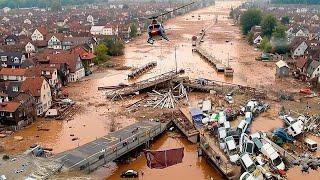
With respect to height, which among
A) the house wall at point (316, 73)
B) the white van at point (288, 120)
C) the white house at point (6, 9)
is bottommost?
the white van at point (288, 120)

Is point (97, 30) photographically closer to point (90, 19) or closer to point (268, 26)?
point (90, 19)

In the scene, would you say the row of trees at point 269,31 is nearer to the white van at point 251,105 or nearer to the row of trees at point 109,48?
the row of trees at point 109,48

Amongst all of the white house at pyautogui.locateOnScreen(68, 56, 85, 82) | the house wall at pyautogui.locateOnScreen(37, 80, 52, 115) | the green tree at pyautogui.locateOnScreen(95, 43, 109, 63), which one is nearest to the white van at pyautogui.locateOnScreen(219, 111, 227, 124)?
the house wall at pyautogui.locateOnScreen(37, 80, 52, 115)

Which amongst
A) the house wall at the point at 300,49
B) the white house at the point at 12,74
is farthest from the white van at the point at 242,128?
the house wall at the point at 300,49

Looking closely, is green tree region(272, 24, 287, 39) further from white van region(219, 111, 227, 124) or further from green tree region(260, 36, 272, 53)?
white van region(219, 111, 227, 124)

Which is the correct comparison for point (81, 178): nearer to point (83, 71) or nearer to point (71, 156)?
point (71, 156)

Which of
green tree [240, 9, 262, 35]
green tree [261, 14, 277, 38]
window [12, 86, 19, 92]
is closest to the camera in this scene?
window [12, 86, 19, 92]

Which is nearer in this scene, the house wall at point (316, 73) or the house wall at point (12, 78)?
the house wall at point (12, 78)
